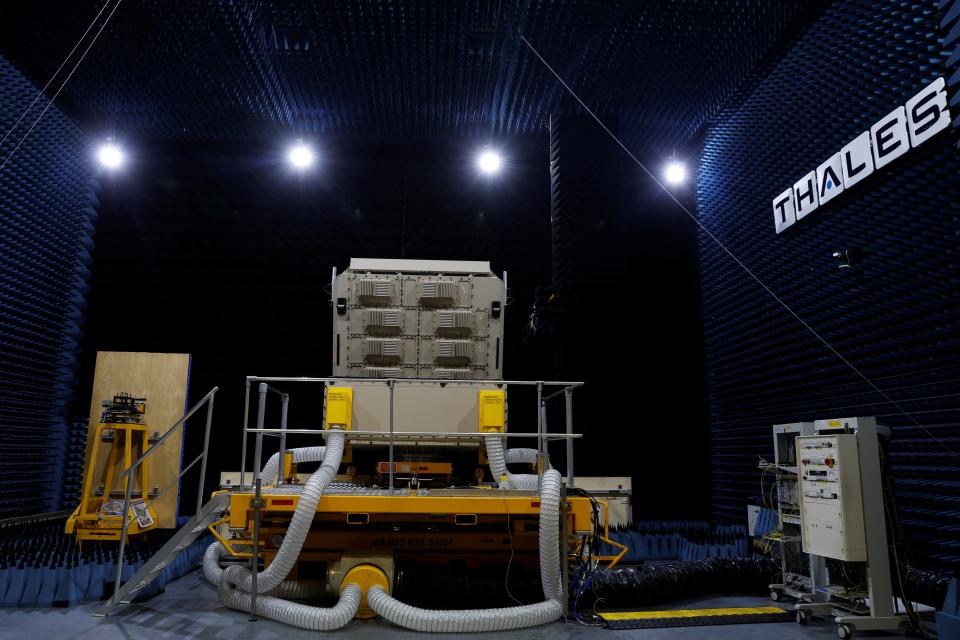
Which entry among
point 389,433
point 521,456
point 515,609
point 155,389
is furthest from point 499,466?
point 155,389

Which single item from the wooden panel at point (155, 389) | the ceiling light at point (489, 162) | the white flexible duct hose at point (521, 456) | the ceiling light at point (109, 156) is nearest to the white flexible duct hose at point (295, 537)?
the white flexible duct hose at point (521, 456)

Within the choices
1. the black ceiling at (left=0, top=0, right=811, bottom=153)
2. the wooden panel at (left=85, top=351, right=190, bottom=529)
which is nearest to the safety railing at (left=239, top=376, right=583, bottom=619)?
the wooden panel at (left=85, top=351, right=190, bottom=529)

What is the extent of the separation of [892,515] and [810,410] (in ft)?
7.47

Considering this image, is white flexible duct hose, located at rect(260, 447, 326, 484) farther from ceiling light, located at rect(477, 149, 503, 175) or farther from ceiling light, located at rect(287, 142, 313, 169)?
ceiling light, located at rect(477, 149, 503, 175)

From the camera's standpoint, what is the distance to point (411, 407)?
4.85 m

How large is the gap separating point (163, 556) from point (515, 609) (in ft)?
7.87

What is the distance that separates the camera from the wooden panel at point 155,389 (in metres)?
7.43

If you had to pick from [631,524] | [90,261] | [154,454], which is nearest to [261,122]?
[90,261]

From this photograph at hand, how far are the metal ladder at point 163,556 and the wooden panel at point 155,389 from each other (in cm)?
343

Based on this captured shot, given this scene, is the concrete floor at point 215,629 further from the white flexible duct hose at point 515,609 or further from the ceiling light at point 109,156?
the ceiling light at point 109,156

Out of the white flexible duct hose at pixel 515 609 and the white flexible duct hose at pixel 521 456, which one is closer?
the white flexible duct hose at pixel 515 609

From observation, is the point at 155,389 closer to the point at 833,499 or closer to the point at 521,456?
the point at 521,456

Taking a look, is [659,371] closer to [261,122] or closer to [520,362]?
[520,362]

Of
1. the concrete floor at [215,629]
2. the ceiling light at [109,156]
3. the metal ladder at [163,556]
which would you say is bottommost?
the concrete floor at [215,629]
